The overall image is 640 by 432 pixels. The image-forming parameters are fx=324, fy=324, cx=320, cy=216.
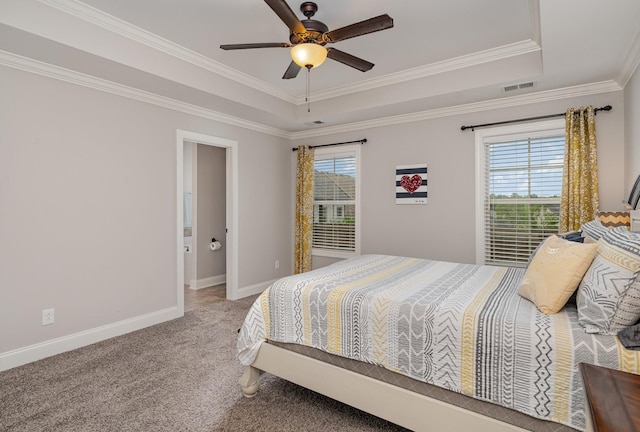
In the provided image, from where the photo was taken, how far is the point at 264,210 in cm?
496

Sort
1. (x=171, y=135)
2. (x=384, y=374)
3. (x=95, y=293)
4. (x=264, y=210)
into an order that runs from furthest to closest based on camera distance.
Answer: (x=264, y=210) → (x=171, y=135) → (x=95, y=293) → (x=384, y=374)

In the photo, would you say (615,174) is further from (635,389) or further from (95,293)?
(95,293)

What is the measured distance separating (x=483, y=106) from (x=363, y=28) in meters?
2.29

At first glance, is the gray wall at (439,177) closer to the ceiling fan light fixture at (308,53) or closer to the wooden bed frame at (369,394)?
the ceiling fan light fixture at (308,53)

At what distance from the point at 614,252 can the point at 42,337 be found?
4.02 m

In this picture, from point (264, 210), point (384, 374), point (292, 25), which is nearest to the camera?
point (384, 374)

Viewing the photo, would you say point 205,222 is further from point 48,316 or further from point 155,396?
point 155,396

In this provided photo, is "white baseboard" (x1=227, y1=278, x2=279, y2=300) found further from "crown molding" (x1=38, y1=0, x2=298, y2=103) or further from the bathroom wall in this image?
"crown molding" (x1=38, y1=0, x2=298, y2=103)

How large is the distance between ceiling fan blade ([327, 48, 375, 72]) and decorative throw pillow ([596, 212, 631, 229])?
7.76 ft

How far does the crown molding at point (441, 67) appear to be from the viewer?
307 centimetres

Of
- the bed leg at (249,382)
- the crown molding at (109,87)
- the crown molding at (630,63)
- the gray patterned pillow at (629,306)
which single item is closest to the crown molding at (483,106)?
the crown molding at (630,63)

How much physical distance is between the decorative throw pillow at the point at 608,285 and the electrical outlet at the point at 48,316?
3.77 m

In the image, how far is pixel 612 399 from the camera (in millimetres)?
857

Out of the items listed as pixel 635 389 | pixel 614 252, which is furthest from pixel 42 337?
pixel 614 252
